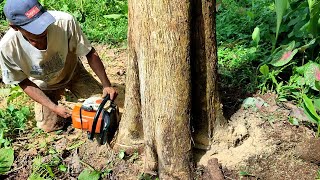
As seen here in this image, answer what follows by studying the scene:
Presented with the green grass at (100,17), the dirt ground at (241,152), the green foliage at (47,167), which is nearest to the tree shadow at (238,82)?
the dirt ground at (241,152)

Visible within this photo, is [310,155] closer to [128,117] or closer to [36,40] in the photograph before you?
[128,117]

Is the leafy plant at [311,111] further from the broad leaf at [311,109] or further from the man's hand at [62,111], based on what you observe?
the man's hand at [62,111]

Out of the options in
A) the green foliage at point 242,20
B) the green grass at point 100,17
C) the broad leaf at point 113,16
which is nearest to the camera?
the green foliage at point 242,20

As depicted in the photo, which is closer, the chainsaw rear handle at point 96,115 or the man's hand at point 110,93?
the chainsaw rear handle at point 96,115

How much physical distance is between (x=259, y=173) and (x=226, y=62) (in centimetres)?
132

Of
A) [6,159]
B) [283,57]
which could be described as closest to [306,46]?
[283,57]

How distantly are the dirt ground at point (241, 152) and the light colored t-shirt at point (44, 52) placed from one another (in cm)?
52

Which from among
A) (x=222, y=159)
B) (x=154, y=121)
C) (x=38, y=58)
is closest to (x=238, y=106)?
(x=222, y=159)

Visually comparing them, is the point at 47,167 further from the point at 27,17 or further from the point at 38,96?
the point at 27,17

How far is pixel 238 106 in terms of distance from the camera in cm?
318

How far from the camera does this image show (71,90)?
388 centimetres

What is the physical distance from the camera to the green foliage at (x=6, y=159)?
10.3 feet

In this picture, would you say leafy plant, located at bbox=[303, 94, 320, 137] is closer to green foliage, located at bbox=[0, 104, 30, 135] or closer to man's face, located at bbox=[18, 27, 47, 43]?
man's face, located at bbox=[18, 27, 47, 43]

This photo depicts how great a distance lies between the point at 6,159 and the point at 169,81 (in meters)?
1.42
